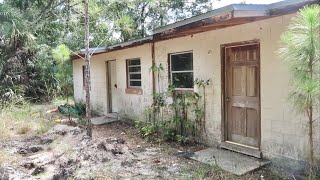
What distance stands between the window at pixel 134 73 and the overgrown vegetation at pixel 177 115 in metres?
1.28

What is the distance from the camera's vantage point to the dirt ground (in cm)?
470

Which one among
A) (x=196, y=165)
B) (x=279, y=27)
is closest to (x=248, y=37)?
(x=279, y=27)

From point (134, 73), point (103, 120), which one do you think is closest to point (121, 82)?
point (134, 73)

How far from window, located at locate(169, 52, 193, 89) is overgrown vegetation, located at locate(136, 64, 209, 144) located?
0.26 meters

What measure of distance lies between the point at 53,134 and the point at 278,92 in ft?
→ 18.0

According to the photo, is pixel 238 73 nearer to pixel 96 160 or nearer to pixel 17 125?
pixel 96 160

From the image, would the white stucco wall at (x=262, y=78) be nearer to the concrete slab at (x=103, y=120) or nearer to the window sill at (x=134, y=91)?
the window sill at (x=134, y=91)

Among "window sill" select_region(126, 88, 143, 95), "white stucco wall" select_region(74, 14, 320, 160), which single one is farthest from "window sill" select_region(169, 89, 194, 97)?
"window sill" select_region(126, 88, 143, 95)

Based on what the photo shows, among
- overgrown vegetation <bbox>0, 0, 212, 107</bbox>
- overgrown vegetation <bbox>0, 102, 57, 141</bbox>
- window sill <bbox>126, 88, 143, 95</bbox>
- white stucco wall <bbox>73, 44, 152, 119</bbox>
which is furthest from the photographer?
window sill <bbox>126, 88, 143, 95</bbox>

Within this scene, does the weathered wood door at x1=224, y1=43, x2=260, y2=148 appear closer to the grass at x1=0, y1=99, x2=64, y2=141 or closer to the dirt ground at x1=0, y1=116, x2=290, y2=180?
the dirt ground at x1=0, y1=116, x2=290, y2=180

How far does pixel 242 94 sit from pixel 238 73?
41cm

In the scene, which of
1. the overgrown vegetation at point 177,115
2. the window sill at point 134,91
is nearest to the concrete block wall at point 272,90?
the overgrown vegetation at point 177,115

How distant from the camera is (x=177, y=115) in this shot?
7234mm

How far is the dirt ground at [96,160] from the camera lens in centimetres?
470
